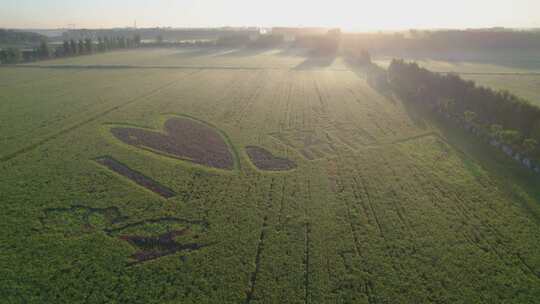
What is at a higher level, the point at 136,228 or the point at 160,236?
the point at 136,228

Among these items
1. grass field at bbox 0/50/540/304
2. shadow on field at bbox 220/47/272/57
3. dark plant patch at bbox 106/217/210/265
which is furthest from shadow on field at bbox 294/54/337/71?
dark plant patch at bbox 106/217/210/265

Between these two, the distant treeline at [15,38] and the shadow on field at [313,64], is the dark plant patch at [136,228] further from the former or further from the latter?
the distant treeline at [15,38]

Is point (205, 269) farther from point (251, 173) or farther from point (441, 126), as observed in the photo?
point (441, 126)

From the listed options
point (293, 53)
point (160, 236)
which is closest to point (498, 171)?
point (160, 236)

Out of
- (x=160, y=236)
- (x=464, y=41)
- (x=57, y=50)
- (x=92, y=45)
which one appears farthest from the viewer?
(x=464, y=41)

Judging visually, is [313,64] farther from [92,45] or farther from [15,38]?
[15,38]

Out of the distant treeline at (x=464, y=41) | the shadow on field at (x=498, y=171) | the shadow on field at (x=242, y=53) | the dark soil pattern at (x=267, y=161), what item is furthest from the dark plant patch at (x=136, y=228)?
the distant treeline at (x=464, y=41)

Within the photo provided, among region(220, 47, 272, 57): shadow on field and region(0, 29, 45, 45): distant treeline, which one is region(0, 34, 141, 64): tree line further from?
region(0, 29, 45, 45): distant treeline

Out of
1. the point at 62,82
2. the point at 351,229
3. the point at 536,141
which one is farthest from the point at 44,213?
the point at 62,82
